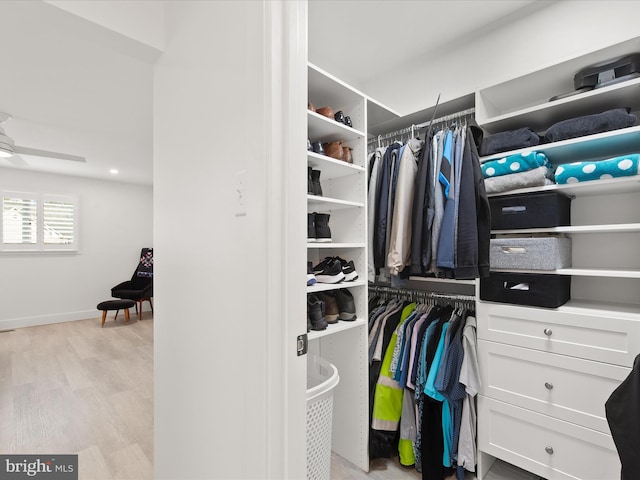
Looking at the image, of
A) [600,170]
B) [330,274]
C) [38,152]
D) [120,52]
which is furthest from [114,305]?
[600,170]

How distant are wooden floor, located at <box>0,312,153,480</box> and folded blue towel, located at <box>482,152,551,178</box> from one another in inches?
93.3

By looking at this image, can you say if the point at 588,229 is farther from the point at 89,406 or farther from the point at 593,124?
the point at 89,406

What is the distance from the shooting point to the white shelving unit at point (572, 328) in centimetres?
124

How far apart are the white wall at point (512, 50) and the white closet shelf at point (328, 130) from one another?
0.62 meters

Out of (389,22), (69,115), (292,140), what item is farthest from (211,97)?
(69,115)

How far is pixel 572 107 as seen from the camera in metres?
1.44

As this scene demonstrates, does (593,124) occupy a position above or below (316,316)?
above

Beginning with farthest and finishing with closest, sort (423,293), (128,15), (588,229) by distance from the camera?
(423,293)
(588,229)
(128,15)

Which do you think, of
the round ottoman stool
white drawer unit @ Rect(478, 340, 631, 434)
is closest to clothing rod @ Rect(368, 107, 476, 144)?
white drawer unit @ Rect(478, 340, 631, 434)

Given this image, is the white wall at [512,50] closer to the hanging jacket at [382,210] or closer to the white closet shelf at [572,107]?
the white closet shelf at [572,107]

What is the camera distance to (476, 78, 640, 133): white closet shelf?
129 centimetres

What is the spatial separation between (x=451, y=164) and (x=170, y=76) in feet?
4.32

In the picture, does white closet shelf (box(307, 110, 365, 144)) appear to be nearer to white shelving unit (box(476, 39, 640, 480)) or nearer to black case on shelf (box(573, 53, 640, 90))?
white shelving unit (box(476, 39, 640, 480))

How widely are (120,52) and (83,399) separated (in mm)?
2499
